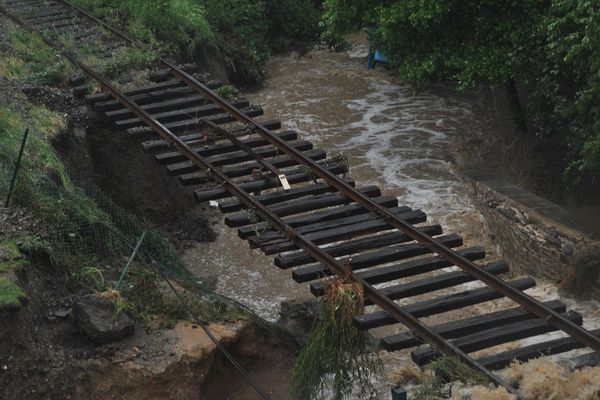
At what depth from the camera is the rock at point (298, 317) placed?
1195cm

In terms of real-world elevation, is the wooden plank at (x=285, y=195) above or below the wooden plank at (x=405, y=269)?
above

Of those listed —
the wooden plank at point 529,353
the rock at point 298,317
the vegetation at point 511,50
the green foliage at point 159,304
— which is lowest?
the rock at point 298,317

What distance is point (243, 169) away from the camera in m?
12.8

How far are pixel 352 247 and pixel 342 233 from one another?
0.97 ft

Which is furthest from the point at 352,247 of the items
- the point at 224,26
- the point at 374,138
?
the point at 224,26

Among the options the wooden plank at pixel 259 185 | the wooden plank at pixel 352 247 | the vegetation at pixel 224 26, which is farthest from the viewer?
the vegetation at pixel 224 26

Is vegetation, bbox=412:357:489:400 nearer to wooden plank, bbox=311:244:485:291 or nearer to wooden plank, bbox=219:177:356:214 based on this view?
wooden plank, bbox=311:244:485:291

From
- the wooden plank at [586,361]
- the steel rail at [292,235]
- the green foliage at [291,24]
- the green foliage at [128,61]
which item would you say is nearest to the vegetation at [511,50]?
the green foliage at [128,61]

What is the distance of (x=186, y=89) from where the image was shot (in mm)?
15398

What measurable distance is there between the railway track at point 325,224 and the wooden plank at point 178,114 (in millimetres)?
18

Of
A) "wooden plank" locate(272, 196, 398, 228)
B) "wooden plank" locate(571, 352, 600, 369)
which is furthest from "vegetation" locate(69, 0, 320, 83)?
"wooden plank" locate(571, 352, 600, 369)

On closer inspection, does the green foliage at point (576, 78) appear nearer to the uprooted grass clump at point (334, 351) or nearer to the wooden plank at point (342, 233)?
the wooden plank at point (342, 233)

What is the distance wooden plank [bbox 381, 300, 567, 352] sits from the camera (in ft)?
30.7

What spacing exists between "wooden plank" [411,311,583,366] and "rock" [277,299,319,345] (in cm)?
280
